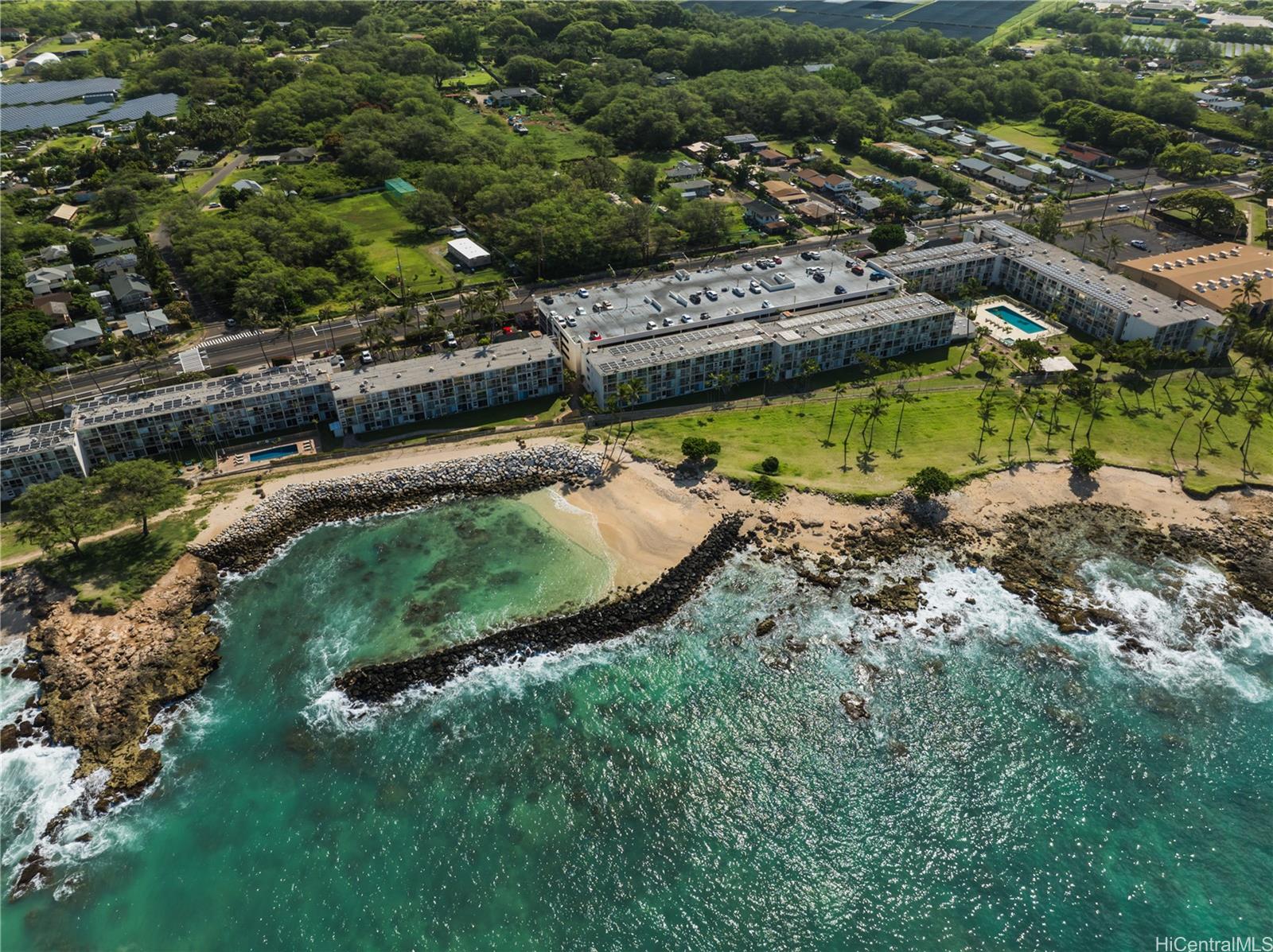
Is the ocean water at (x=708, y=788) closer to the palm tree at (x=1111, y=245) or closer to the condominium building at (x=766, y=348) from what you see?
the condominium building at (x=766, y=348)

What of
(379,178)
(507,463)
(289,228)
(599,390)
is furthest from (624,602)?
(379,178)

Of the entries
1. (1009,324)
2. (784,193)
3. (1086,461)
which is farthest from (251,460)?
(784,193)

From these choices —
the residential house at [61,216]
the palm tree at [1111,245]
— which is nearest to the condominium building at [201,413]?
the residential house at [61,216]

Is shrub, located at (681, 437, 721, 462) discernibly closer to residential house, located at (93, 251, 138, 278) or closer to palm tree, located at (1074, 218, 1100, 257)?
palm tree, located at (1074, 218, 1100, 257)

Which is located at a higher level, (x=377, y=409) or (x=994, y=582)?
(x=377, y=409)

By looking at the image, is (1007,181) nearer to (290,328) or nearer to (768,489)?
(768,489)

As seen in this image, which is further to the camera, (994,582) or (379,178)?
(379,178)

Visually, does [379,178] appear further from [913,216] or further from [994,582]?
[994,582]
